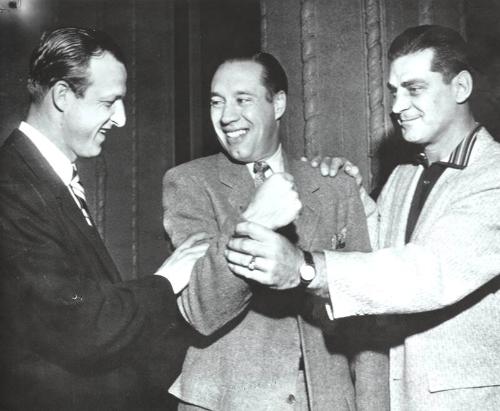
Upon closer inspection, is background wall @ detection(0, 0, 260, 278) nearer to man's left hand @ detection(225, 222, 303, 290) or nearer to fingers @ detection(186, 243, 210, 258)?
fingers @ detection(186, 243, 210, 258)

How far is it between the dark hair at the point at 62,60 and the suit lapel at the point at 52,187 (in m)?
0.19

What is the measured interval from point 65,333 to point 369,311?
836 millimetres

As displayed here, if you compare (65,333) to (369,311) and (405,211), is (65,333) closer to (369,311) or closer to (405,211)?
(369,311)

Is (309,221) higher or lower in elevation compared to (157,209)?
lower

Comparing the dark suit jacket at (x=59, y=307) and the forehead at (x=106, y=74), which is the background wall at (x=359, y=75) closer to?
the forehead at (x=106, y=74)

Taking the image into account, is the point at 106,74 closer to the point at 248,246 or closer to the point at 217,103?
the point at 217,103

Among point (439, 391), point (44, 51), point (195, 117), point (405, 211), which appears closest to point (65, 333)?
point (44, 51)

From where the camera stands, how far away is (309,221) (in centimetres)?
187

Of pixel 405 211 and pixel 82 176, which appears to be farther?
pixel 82 176

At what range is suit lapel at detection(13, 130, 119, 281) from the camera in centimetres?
155

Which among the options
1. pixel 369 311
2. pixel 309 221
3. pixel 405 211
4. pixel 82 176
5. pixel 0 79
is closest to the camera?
pixel 369 311

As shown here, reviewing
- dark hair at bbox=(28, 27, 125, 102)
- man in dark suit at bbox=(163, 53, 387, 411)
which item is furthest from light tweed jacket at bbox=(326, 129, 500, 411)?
dark hair at bbox=(28, 27, 125, 102)

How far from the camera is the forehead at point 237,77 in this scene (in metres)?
2.04

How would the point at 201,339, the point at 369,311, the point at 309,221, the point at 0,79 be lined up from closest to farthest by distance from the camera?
the point at 369,311, the point at 201,339, the point at 309,221, the point at 0,79
